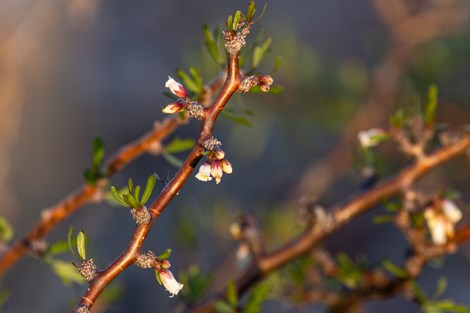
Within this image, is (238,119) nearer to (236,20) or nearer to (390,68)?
(236,20)

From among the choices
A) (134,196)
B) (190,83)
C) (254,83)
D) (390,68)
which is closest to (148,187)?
(134,196)

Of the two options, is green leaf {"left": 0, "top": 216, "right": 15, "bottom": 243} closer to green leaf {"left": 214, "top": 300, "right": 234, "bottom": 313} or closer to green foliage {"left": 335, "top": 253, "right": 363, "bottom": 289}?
green leaf {"left": 214, "top": 300, "right": 234, "bottom": 313}

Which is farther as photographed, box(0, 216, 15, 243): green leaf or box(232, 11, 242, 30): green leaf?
box(0, 216, 15, 243): green leaf

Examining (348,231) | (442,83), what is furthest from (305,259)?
(348,231)

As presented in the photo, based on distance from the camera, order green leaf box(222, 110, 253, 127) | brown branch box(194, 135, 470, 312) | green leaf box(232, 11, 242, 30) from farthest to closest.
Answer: brown branch box(194, 135, 470, 312) < green leaf box(222, 110, 253, 127) < green leaf box(232, 11, 242, 30)

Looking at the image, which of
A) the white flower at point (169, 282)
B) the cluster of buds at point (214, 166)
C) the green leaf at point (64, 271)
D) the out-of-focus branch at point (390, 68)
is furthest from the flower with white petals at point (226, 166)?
the out-of-focus branch at point (390, 68)

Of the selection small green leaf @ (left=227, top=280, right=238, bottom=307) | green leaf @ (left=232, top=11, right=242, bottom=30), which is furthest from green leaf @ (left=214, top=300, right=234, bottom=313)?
green leaf @ (left=232, top=11, right=242, bottom=30)
